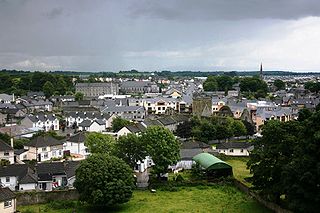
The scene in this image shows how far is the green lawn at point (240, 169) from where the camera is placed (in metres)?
35.7

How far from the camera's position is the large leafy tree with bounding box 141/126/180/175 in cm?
3384

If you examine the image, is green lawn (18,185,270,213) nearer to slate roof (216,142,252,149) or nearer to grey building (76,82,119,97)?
slate roof (216,142,252,149)

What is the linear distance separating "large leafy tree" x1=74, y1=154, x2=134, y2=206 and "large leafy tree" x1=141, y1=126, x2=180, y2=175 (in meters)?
5.69

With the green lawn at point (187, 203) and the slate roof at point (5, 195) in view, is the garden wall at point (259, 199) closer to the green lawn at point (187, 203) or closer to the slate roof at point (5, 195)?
the green lawn at point (187, 203)

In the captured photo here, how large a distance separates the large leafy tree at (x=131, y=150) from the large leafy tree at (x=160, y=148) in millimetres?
629

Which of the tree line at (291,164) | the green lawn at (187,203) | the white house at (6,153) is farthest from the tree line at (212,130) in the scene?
the white house at (6,153)

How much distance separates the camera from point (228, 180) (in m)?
34.2

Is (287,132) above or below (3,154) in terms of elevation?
above

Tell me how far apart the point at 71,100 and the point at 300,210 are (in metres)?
83.1

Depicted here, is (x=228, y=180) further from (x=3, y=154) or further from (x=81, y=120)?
(x=81, y=120)

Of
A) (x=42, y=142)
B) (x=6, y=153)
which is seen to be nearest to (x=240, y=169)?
(x=42, y=142)

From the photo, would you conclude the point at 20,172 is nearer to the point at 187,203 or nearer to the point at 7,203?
the point at 7,203

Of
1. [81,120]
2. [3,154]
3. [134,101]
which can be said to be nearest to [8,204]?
[3,154]

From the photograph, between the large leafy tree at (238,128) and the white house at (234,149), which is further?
the large leafy tree at (238,128)
